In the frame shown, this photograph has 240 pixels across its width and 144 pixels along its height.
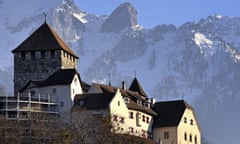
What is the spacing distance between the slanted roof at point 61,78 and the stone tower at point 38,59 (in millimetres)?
2855

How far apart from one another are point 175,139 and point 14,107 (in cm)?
2448

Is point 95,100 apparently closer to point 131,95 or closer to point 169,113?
point 131,95

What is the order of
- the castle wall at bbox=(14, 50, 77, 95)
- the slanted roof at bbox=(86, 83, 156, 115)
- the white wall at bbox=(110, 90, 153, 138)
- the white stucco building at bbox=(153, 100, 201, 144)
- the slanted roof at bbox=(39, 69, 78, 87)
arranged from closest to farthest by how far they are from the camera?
the white wall at bbox=(110, 90, 153, 138)
the slanted roof at bbox=(39, 69, 78, 87)
the slanted roof at bbox=(86, 83, 156, 115)
the castle wall at bbox=(14, 50, 77, 95)
the white stucco building at bbox=(153, 100, 201, 144)

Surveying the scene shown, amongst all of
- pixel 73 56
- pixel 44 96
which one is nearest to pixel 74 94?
pixel 44 96

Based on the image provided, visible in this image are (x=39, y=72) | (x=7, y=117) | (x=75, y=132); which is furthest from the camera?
(x=39, y=72)

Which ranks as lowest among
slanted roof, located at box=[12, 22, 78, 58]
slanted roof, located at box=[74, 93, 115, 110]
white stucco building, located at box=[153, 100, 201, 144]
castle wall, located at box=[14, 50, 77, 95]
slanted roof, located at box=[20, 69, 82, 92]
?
white stucco building, located at box=[153, 100, 201, 144]

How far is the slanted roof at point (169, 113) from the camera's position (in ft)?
452

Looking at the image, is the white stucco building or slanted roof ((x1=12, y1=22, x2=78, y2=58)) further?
the white stucco building

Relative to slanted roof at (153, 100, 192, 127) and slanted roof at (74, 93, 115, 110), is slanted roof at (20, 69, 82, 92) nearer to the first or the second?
slanted roof at (74, 93, 115, 110)

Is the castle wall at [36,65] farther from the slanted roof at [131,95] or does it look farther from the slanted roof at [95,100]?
the slanted roof at [95,100]

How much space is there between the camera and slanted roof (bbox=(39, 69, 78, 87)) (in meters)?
129

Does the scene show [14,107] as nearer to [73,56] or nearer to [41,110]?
[41,110]

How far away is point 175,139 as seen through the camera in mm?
136125

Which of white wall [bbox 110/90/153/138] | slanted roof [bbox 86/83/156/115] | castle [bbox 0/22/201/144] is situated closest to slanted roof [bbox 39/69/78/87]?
castle [bbox 0/22/201/144]
